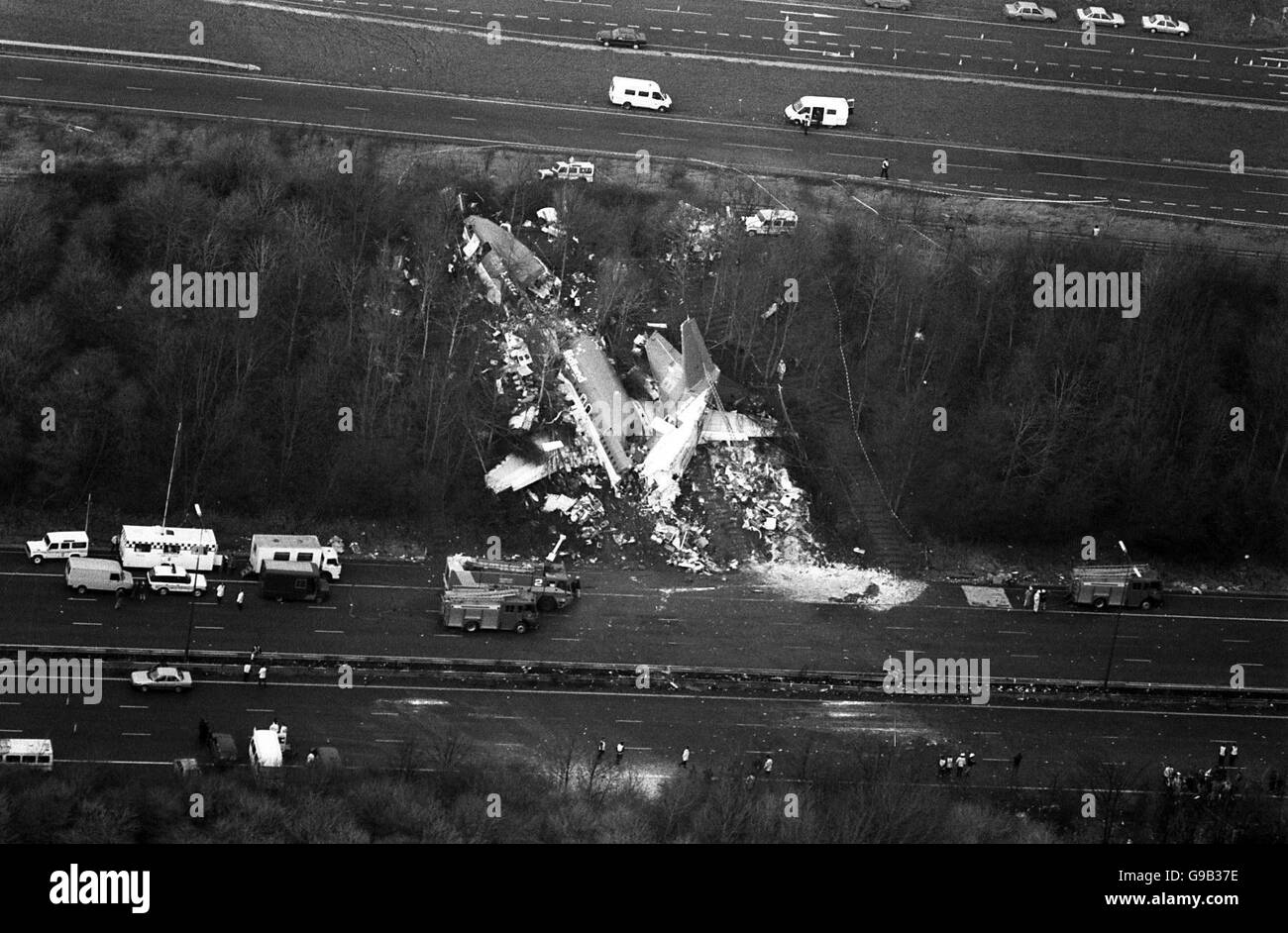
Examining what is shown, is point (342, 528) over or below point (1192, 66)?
below

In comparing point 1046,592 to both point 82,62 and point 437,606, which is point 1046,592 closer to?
point 437,606

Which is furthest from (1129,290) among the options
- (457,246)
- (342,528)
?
(342,528)

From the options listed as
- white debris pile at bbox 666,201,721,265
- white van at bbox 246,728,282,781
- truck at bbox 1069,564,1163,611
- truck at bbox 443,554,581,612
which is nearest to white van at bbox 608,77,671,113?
white debris pile at bbox 666,201,721,265

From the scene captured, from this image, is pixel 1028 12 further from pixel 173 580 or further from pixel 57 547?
pixel 57 547

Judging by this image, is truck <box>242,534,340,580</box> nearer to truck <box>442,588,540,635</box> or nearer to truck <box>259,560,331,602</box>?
truck <box>259,560,331,602</box>

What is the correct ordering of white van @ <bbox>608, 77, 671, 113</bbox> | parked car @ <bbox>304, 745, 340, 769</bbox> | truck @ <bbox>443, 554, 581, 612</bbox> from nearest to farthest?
parked car @ <bbox>304, 745, 340, 769</bbox>, truck @ <bbox>443, 554, 581, 612</bbox>, white van @ <bbox>608, 77, 671, 113</bbox>

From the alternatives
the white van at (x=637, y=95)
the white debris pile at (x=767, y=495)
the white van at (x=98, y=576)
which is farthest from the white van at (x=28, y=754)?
the white van at (x=637, y=95)
